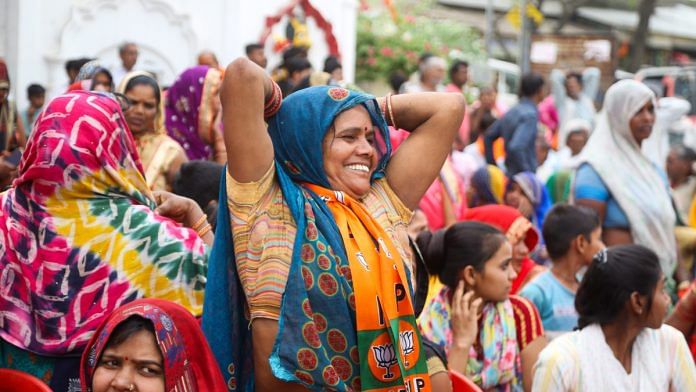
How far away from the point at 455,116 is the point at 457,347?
1231 millimetres

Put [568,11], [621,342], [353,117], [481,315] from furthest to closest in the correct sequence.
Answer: [568,11] → [481,315] → [621,342] → [353,117]

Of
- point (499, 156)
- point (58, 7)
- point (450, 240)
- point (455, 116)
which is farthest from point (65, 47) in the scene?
point (455, 116)

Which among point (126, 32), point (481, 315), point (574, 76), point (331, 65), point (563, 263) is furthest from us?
point (574, 76)

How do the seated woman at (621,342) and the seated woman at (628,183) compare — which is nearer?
the seated woman at (621,342)

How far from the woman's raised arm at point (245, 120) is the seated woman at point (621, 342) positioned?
64.3 inches

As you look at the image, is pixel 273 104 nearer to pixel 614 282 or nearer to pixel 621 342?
pixel 614 282

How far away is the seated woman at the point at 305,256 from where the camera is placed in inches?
128

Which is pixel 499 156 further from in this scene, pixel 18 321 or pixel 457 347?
pixel 18 321

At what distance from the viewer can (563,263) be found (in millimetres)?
5680

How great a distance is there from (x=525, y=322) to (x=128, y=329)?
6.62 feet

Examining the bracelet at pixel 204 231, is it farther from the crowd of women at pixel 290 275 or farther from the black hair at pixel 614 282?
the black hair at pixel 614 282

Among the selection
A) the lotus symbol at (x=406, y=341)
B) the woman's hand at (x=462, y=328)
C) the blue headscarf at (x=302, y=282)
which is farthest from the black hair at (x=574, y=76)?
the lotus symbol at (x=406, y=341)

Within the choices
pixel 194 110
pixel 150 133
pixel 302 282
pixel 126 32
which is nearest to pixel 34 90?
pixel 126 32

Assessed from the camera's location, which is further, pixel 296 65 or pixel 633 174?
pixel 296 65
